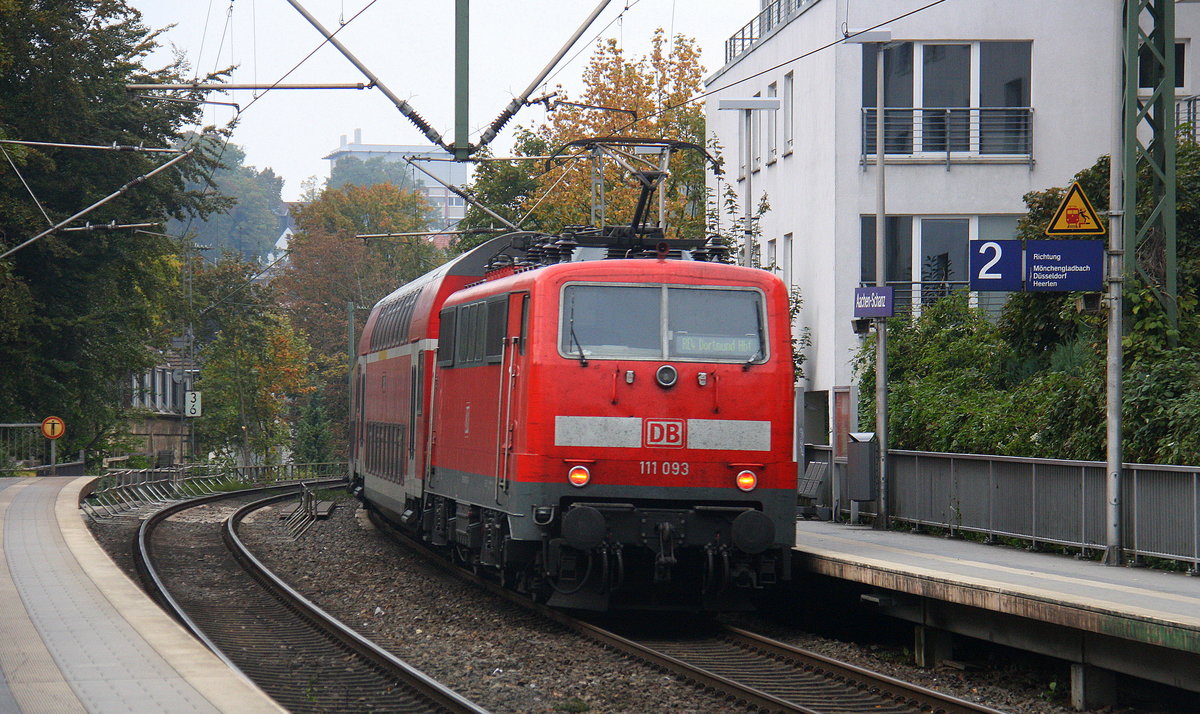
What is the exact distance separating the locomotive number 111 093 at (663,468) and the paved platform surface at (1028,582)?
5.56 ft

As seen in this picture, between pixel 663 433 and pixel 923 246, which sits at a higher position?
pixel 923 246

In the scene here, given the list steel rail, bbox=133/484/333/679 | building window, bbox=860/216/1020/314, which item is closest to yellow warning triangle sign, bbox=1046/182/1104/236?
steel rail, bbox=133/484/333/679

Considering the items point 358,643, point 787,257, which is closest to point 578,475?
point 358,643

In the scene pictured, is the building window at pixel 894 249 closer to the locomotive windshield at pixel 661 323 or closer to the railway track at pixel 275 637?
the railway track at pixel 275 637

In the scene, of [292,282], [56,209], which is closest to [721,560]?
[56,209]

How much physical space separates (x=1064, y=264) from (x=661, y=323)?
12.8 feet

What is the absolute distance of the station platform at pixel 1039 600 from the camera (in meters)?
9.67

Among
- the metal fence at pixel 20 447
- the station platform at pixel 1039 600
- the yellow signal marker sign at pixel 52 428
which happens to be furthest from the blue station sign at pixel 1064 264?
the yellow signal marker sign at pixel 52 428

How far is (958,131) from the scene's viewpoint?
1131 inches

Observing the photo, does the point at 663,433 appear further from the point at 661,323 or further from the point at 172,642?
the point at 172,642

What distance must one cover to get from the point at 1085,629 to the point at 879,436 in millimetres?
9609

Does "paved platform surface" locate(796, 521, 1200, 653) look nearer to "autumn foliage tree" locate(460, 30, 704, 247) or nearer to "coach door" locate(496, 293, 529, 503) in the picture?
"coach door" locate(496, 293, 529, 503)

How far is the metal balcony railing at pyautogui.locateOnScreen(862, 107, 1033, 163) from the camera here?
94.1 feet

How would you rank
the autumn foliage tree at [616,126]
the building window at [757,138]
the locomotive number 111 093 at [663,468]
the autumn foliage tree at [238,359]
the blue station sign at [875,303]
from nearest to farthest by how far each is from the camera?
1. the locomotive number 111 093 at [663,468]
2. the blue station sign at [875,303]
3. the building window at [757,138]
4. the autumn foliage tree at [616,126]
5. the autumn foliage tree at [238,359]
